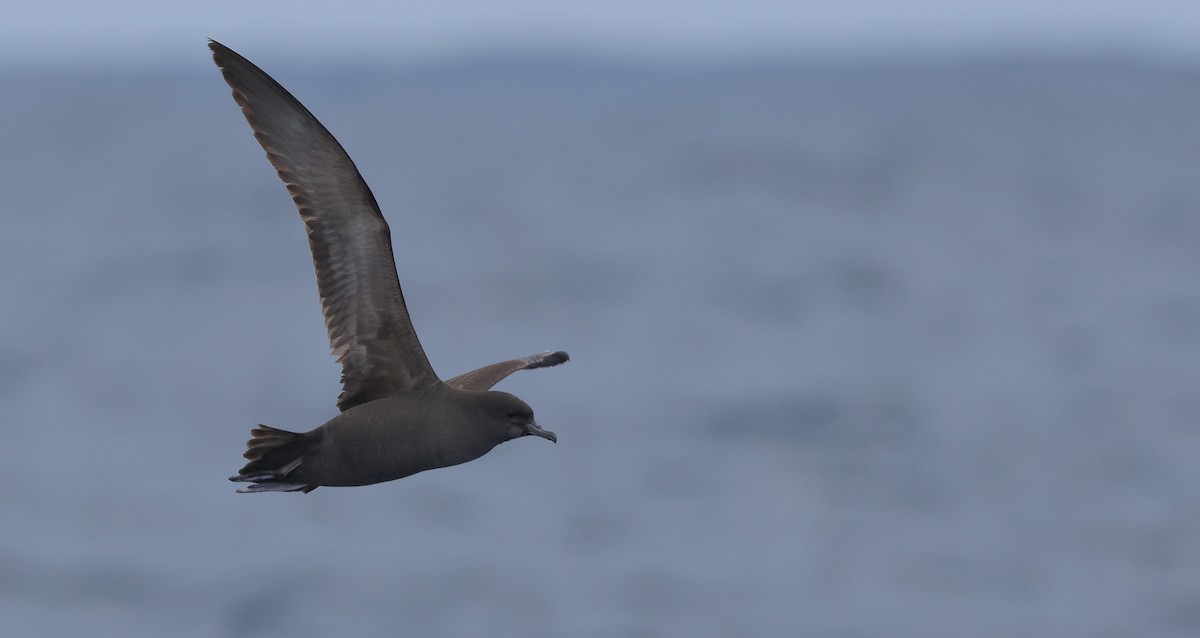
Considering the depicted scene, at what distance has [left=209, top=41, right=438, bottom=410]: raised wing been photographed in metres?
9.57

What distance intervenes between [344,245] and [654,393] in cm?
3268

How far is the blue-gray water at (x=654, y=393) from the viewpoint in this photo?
30.1 meters

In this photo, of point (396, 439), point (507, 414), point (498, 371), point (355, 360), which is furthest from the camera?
point (498, 371)

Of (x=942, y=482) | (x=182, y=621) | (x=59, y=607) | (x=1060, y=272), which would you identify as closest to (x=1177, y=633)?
(x=942, y=482)

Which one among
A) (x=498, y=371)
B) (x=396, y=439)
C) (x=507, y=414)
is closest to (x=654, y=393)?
(x=498, y=371)

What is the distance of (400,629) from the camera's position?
1102 inches

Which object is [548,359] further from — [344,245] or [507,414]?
[344,245]

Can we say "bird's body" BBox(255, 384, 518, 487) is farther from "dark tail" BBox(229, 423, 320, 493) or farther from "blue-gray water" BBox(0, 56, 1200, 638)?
"blue-gray water" BBox(0, 56, 1200, 638)

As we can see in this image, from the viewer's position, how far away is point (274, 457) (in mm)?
9695

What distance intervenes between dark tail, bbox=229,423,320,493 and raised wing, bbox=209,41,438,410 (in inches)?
18.0

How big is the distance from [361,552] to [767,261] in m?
29.5

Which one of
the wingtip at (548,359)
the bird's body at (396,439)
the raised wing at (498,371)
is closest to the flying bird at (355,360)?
the bird's body at (396,439)

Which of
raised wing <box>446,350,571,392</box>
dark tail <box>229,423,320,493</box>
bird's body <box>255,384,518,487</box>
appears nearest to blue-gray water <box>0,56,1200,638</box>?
raised wing <box>446,350,571,392</box>

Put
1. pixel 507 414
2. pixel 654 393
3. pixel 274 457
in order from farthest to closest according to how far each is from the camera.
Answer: pixel 654 393 < pixel 274 457 < pixel 507 414
